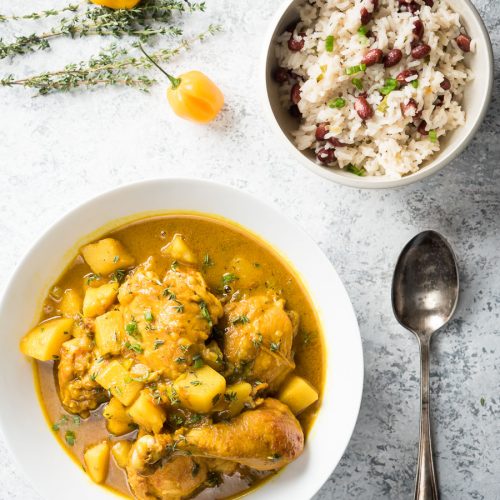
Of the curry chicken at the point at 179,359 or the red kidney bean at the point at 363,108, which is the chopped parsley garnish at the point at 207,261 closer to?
the curry chicken at the point at 179,359

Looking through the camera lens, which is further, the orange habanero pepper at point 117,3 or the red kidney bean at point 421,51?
the orange habanero pepper at point 117,3

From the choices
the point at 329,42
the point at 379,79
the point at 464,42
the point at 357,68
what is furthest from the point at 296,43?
the point at 464,42

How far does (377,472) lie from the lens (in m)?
3.91

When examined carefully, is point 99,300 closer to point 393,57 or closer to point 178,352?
point 178,352

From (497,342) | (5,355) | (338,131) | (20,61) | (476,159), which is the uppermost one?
(20,61)

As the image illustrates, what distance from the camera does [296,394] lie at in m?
3.58

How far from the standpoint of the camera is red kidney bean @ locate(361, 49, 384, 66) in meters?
3.49

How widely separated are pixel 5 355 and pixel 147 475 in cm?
101

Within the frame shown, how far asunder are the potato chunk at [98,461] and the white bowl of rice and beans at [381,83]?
191cm

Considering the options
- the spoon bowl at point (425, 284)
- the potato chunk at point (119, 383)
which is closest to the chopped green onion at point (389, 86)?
the spoon bowl at point (425, 284)

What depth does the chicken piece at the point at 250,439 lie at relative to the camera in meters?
3.24

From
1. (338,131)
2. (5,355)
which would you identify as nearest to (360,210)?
(338,131)

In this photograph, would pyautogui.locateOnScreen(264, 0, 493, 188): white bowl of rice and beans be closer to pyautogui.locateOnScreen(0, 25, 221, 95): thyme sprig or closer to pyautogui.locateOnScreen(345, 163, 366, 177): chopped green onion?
pyautogui.locateOnScreen(345, 163, 366, 177): chopped green onion

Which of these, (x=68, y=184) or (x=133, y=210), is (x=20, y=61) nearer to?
(x=68, y=184)
